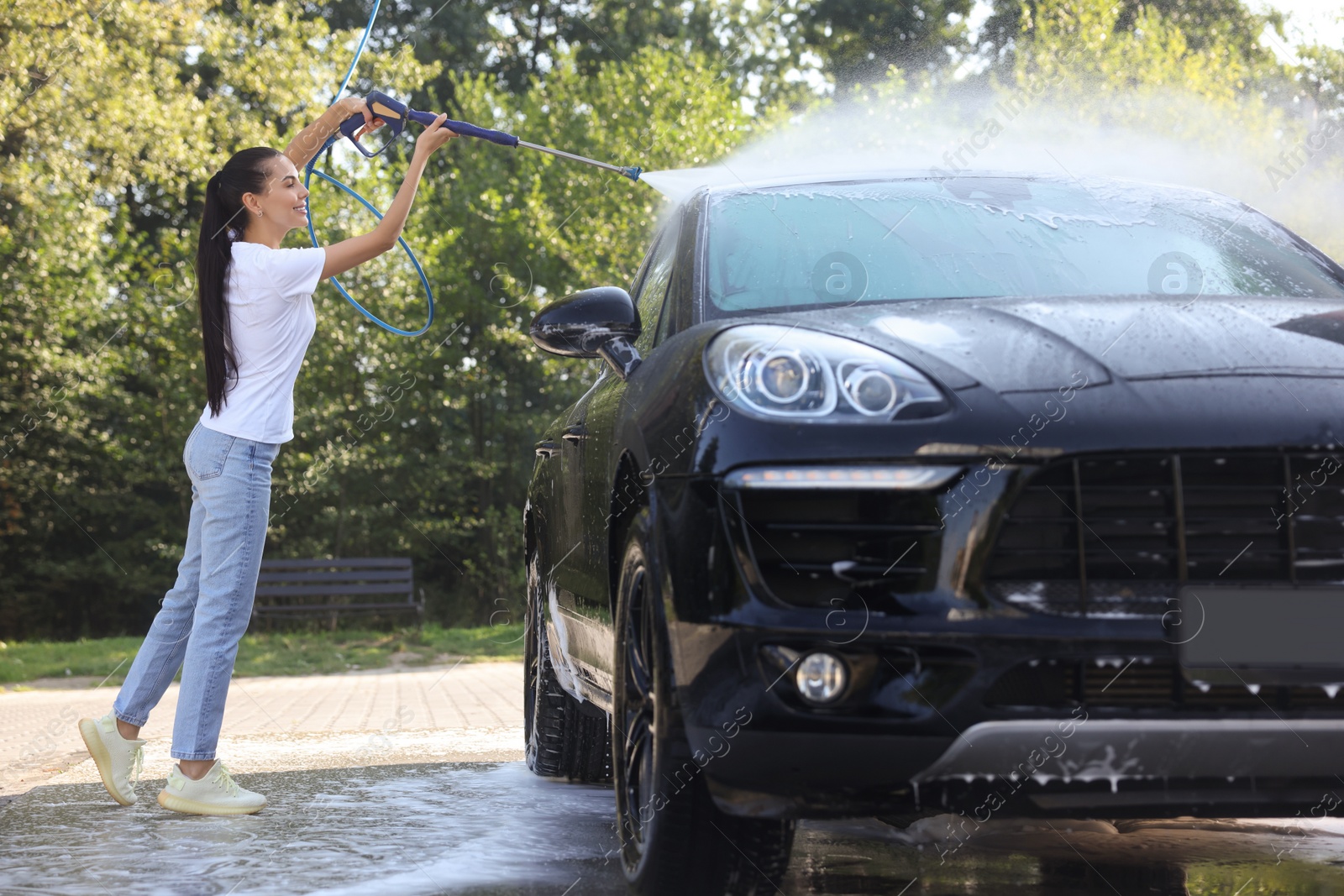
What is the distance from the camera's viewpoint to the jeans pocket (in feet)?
15.2

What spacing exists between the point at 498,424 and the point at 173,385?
19.9ft

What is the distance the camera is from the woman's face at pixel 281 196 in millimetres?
4832

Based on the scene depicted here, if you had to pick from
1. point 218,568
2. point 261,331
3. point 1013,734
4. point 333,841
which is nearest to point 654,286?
point 261,331

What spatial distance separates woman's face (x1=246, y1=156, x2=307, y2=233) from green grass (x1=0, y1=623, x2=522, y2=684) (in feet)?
27.8

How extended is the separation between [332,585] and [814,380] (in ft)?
53.0

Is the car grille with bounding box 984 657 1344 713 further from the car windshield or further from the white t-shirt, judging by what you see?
the white t-shirt

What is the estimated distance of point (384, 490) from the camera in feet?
85.6

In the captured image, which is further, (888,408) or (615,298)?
(615,298)

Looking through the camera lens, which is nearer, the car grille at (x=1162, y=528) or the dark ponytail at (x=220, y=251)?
the car grille at (x=1162, y=528)

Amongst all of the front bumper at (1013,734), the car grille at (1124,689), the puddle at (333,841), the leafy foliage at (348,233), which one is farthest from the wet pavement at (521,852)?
the leafy foliage at (348,233)

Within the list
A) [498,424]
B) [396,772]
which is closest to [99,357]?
[498,424]

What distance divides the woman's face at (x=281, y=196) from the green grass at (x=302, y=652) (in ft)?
27.8

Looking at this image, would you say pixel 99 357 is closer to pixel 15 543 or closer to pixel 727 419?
pixel 15 543

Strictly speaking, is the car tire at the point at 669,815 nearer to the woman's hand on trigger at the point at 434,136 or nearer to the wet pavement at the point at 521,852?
the wet pavement at the point at 521,852
